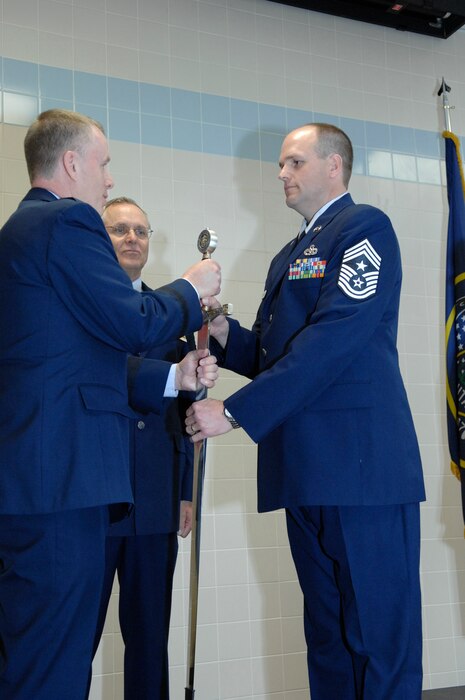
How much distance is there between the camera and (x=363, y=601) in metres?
2.18

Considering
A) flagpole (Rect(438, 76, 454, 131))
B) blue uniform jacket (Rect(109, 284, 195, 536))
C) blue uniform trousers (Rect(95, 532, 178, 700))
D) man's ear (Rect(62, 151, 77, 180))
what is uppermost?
flagpole (Rect(438, 76, 454, 131))

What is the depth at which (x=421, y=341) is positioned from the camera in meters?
4.57

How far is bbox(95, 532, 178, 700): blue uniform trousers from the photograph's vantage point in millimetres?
2709

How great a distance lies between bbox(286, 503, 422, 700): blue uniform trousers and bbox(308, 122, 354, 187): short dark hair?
3.81 ft

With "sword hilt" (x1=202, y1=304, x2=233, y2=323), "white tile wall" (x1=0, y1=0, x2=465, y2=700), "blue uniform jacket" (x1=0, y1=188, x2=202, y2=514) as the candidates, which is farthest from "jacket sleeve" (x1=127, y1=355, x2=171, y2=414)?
"white tile wall" (x1=0, y1=0, x2=465, y2=700)

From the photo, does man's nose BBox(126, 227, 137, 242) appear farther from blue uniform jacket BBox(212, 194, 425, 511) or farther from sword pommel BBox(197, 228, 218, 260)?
blue uniform jacket BBox(212, 194, 425, 511)

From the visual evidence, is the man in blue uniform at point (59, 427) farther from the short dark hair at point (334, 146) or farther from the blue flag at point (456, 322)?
the blue flag at point (456, 322)

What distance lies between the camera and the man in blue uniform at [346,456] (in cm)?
219

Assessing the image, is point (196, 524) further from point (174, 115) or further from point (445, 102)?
point (445, 102)

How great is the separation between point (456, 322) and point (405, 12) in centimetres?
197

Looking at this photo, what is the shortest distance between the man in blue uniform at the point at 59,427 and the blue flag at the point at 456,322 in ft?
8.03

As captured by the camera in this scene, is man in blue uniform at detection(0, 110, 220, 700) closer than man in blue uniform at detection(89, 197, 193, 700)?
Yes

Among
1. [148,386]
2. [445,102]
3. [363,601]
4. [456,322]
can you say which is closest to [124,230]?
[148,386]

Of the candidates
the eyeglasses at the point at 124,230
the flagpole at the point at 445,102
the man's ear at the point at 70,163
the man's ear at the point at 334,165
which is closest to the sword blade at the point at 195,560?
the man's ear at the point at 70,163
